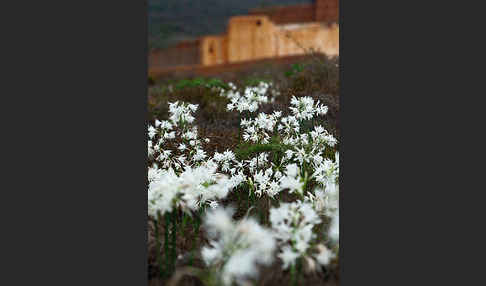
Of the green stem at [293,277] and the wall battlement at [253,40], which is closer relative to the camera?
the green stem at [293,277]

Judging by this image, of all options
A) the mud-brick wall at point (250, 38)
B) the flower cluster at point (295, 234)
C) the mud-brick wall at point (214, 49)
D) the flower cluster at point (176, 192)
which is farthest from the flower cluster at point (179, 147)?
the mud-brick wall at point (214, 49)

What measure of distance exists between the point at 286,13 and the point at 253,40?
2.75 metres

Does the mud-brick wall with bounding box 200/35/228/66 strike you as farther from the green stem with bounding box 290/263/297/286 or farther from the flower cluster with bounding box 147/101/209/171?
the green stem with bounding box 290/263/297/286

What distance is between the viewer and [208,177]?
109 inches

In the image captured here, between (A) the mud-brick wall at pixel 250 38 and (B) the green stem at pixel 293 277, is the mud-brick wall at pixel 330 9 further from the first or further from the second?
(A) the mud-brick wall at pixel 250 38

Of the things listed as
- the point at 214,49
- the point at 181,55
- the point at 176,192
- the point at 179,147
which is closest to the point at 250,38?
the point at 214,49

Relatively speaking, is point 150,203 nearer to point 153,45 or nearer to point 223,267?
point 223,267

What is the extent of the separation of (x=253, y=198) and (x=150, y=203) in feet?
3.41

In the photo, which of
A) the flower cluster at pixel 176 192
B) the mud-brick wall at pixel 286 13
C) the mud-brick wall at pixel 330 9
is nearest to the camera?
the flower cluster at pixel 176 192

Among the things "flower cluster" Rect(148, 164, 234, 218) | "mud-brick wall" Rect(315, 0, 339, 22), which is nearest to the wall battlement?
"mud-brick wall" Rect(315, 0, 339, 22)

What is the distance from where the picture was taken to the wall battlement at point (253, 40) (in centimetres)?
1434

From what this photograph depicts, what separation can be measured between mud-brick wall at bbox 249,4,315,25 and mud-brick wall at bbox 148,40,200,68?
10.5 ft

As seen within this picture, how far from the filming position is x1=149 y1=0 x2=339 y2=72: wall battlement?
1434 cm

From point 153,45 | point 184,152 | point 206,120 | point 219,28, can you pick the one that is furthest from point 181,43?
point 184,152
